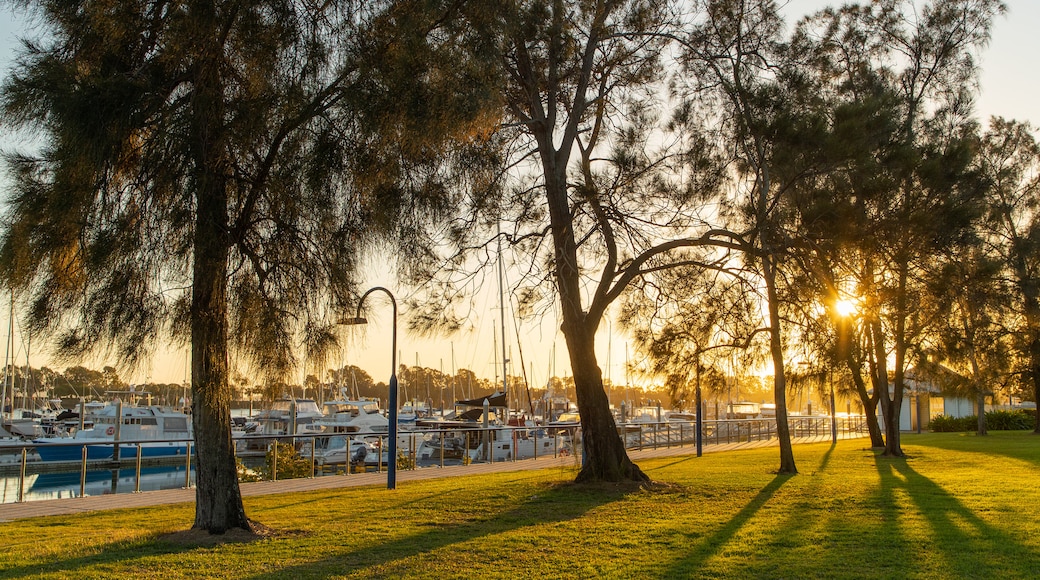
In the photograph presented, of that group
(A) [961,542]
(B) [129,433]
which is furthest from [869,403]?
(B) [129,433]

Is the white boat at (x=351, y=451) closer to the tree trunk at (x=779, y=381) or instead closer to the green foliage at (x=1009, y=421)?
the tree trunk at (x=779, y=381)

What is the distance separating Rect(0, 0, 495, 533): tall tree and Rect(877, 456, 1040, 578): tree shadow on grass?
5911mm

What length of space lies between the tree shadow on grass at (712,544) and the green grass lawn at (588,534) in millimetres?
23

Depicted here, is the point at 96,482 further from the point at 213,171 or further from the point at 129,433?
the point at 213,171

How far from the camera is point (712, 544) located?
346 inches

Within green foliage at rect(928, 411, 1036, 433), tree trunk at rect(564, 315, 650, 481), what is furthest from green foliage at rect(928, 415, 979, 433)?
tree trunk at rect(564, 315, 650, 481)

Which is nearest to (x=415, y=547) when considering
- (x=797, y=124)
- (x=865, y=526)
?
(x=865, y=526)

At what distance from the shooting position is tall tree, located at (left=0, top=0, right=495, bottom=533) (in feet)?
25.8

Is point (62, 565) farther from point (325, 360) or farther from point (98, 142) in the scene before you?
point (98, 142)

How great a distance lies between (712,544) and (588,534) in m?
1.41

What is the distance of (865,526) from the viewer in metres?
9.95

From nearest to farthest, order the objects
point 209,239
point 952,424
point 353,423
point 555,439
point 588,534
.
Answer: point 209,239, point 588,534, point 555,439, point 952,424, point 353,423

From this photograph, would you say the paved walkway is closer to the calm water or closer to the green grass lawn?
the green grass lawn

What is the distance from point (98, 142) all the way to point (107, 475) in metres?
25.2
